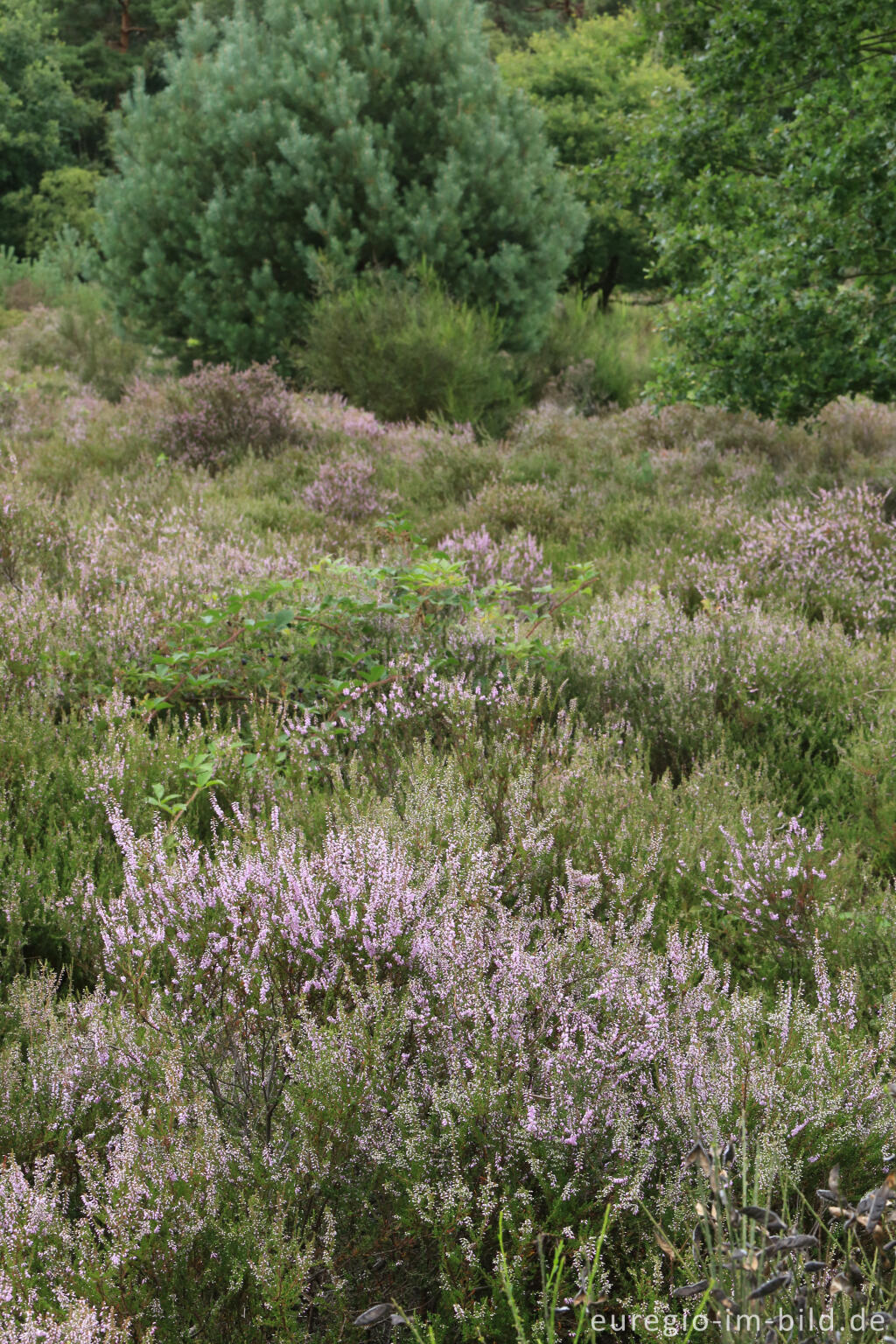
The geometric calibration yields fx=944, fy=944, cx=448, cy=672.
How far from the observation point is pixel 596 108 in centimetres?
1822

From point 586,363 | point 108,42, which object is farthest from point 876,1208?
point 108,42

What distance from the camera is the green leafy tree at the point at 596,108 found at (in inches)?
657

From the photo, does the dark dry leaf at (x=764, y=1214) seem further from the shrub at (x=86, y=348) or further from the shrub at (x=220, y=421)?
the shrub at (x=86, y=348)

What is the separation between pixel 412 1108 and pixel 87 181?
107 ft

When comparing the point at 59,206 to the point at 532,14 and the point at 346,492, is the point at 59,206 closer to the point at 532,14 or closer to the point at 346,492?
the point at 532,14

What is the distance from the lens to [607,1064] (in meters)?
1.69

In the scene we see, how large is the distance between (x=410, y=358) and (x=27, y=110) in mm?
28706

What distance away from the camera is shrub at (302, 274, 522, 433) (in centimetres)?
961

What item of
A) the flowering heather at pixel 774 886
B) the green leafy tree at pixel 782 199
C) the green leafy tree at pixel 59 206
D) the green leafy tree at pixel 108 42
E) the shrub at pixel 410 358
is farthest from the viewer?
the green leafy tree at pixel 108 42

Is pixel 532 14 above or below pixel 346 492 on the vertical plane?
above

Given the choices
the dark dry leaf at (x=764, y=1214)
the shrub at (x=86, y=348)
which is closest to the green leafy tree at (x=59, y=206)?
the shrub at (x=86, y=348)

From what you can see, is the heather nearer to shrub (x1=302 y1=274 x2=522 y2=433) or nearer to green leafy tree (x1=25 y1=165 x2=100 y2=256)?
shrub (x1=302 y1=274 x2=522 y2=433)


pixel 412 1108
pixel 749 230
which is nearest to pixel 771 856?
pixel 412 1108

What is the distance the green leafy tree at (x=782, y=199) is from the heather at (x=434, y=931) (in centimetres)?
132
